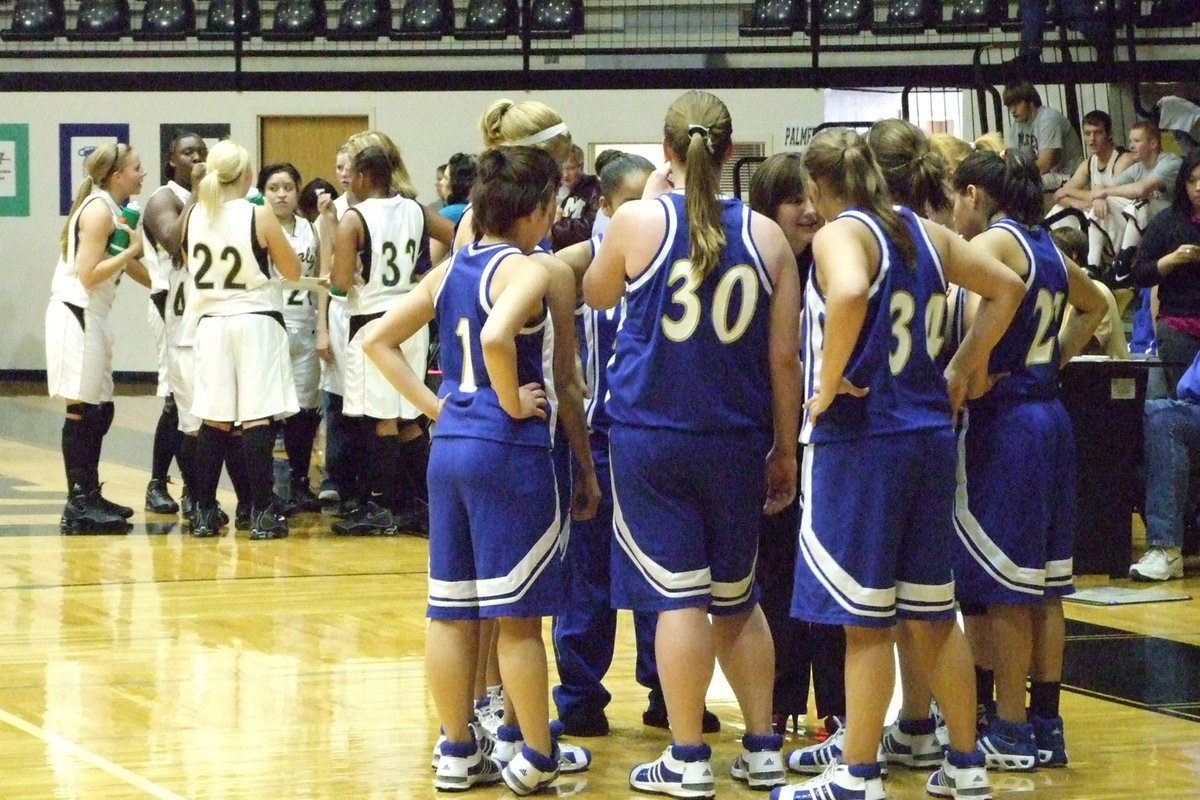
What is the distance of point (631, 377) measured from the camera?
152 inches

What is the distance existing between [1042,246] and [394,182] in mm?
3957

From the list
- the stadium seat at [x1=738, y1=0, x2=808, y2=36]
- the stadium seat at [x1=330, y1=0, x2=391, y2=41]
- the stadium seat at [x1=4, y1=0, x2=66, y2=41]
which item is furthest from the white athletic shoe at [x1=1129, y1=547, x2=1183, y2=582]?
the stadium seat at [x1=4, y1=0, x2=66, y2=41]

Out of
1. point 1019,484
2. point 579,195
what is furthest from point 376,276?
point 1019,484

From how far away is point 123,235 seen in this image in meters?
7.96

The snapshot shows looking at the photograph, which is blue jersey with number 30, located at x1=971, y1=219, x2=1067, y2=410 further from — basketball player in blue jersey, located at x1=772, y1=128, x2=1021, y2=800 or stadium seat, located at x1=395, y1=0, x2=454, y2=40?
stadium seat, located at x1=395, y1=0, x2=454, y2=40

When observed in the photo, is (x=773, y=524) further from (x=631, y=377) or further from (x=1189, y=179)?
(x=1189, y=179)

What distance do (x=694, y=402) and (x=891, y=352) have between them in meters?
0.43

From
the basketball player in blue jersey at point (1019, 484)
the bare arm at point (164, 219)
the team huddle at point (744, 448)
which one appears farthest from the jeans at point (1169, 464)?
the bare arm at point (164, 219)

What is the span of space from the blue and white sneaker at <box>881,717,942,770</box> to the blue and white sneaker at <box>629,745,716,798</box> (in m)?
0.61

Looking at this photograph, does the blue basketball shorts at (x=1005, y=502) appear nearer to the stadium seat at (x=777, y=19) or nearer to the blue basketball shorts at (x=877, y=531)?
the blue basketball shorts at (x=877, y=531)

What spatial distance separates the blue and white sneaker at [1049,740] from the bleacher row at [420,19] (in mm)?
10727

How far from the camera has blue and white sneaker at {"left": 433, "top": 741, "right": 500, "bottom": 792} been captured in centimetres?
394

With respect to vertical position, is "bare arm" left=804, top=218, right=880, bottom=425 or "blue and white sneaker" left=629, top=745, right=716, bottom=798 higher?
"bare arm" left=804, top=218, right=880, bottom=425

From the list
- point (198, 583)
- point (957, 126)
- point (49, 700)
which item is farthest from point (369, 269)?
point (957, 126)
